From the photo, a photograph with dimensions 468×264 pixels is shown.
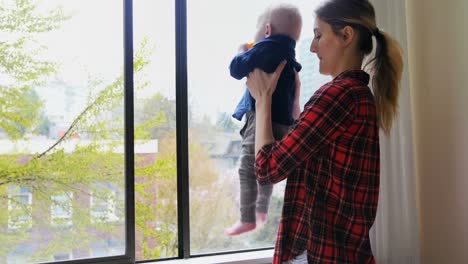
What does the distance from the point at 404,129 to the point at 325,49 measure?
747mm

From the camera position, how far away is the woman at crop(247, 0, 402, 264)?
3.12 ft

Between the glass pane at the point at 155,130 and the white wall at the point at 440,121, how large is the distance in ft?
3.47

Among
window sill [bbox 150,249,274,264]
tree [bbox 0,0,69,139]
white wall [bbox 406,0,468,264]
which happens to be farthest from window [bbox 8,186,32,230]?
white wall [bbox 406,0,468,264]

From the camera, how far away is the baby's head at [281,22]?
3.95ft

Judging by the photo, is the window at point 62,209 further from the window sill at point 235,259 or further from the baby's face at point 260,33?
the baby's face at point 260,33

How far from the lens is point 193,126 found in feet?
5.68

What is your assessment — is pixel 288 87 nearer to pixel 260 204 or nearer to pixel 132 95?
pixel 260 204

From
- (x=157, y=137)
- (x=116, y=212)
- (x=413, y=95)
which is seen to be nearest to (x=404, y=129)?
(x=413, y=95)

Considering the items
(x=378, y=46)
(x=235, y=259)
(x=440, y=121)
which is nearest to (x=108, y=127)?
(x=235, y=259)

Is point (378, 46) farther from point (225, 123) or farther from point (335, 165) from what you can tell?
point (225, 123)

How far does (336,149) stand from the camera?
97cm

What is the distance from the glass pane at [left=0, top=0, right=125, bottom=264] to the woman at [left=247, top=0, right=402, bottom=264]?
83 cm

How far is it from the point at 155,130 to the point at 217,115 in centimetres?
29

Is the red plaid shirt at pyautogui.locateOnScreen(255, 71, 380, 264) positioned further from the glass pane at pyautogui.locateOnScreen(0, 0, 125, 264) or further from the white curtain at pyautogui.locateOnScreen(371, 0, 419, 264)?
the glass pane at pyautogui.locateOnScreen(0, 0, 125, 264)
